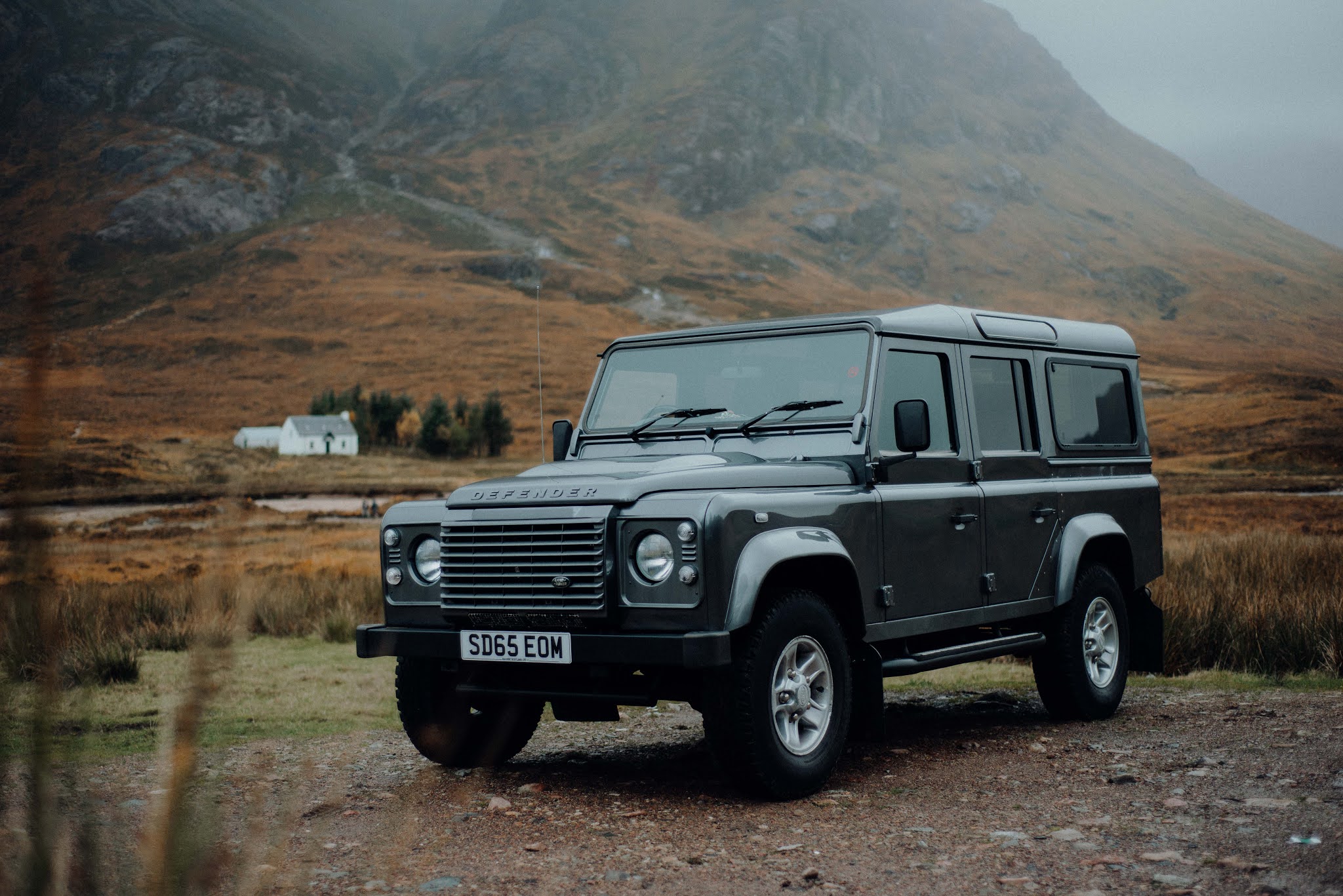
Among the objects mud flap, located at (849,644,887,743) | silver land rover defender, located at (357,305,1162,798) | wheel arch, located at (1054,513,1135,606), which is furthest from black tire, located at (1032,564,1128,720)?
mud flap, located at (849,644,887,743)

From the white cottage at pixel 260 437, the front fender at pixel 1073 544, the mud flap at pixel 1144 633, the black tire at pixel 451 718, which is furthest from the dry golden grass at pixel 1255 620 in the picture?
the white cottage at pixel 260 437

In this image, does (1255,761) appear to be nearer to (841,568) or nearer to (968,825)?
(968,825)

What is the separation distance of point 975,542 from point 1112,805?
183 centimetres

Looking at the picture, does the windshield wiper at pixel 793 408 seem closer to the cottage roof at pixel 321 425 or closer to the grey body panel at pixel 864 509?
the grey body panel at pixel 864 509

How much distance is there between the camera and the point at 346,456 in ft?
283

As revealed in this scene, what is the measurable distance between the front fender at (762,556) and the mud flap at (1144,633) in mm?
→ 3799

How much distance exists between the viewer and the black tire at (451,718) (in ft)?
21.7

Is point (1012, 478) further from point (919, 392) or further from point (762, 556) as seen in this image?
point (762, 556)

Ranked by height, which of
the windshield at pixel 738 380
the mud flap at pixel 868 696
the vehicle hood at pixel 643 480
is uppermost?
the windshield at pixel 738 380

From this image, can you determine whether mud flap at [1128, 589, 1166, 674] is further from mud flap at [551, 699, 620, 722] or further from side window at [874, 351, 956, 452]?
mud flap at [551, 699, 620, 722]

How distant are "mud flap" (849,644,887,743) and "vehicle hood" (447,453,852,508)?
2.92ft

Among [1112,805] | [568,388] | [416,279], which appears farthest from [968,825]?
[416,279]

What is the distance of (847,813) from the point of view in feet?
18.3

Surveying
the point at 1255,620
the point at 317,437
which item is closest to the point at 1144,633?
the point at 1255,620
